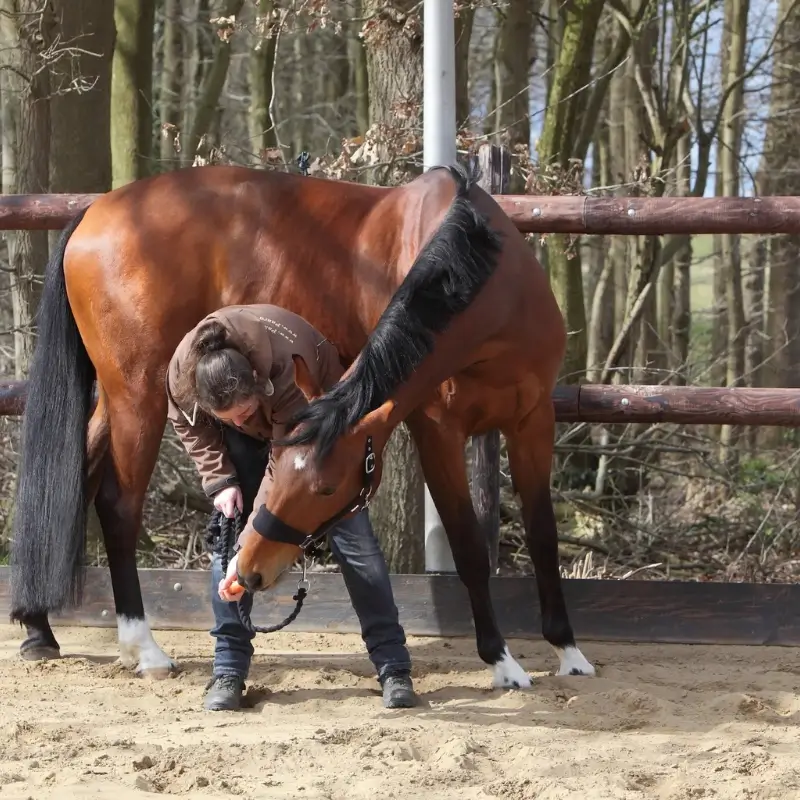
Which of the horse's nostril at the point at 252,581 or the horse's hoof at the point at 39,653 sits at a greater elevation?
the horse's nostril at the point at 252,581

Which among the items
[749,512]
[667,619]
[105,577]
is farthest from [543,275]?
[749,512]

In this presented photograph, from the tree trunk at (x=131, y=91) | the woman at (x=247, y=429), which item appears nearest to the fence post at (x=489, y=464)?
the woman at (x=247, y=429)

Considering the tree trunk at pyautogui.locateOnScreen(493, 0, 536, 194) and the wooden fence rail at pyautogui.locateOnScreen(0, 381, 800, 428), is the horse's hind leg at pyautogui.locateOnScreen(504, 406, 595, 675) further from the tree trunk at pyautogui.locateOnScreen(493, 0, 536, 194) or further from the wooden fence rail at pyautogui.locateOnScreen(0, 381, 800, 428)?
the tree trunk at pyautogui.locateOnScreen(493, 0, 536, 194)

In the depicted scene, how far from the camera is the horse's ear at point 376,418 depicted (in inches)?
124

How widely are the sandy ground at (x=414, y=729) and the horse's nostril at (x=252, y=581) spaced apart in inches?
15.4

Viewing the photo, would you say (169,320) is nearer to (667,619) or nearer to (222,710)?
Result: (222,710)

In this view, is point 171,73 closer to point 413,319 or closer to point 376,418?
point 413,319

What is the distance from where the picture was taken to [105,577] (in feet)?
14.9

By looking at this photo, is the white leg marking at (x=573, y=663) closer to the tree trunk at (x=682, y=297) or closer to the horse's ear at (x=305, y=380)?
the horse's ear at (x=305, y=380)

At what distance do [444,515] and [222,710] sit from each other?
0.98 metres

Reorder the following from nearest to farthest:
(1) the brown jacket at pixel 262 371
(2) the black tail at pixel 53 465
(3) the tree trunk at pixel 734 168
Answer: (1) the brown jacket at pixel 262 371, (2) the black tail at pixel 53 465, (3) the tree trunk at pixel 734 168

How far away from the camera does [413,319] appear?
3.32 meters

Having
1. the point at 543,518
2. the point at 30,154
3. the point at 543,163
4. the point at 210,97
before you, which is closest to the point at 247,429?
the point at 543,518

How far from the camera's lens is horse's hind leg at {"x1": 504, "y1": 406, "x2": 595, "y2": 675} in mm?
3873
